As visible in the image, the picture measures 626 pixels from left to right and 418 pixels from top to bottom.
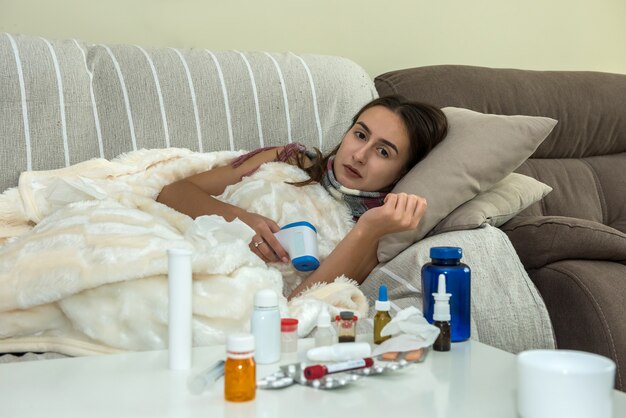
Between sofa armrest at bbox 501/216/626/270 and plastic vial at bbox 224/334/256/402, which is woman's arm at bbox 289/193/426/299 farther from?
plastic vial at bbox 224/334/256/402

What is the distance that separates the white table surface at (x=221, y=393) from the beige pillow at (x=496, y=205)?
64cm

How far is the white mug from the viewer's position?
2.23 ft

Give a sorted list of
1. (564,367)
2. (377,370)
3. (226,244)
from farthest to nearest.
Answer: (226,244) < (377,370) < (564,367)

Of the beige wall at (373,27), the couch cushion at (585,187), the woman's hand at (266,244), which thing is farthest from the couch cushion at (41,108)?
the couch cushion at (585,187)

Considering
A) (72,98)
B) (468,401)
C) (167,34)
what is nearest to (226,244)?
(468,401)

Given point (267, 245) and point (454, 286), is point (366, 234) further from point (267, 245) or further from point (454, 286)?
point (454, 286)

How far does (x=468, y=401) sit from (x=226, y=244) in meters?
0.51

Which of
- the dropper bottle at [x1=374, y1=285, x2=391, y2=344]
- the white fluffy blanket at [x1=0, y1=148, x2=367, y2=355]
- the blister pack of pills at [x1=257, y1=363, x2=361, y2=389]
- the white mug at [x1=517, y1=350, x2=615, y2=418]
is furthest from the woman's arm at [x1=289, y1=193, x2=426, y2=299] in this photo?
the white mug at [x1=517, y1=350, x2=615, y2=418]

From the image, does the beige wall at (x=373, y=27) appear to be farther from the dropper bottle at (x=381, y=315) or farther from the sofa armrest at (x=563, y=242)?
the dropper bottle at (x=381, y=315)

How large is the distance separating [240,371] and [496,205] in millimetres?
1007

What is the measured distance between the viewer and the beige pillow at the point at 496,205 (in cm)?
158

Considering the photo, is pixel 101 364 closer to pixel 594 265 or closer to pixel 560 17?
pixel 594 265

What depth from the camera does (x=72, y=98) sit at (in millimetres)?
1695

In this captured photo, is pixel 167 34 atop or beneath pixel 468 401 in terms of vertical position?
atop
